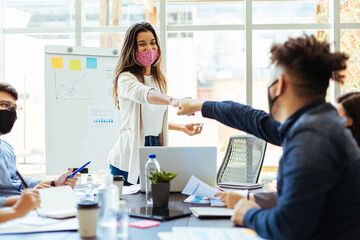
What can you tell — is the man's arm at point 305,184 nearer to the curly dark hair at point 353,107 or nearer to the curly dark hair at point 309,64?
the curly dark hair at point 309,64

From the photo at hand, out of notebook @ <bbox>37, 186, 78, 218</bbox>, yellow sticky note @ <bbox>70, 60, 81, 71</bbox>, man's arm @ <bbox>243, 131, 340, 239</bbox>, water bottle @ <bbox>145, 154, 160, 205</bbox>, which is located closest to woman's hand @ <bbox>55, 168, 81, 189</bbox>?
notebook @ <bbox>37, 186, 78, 218</bbox>

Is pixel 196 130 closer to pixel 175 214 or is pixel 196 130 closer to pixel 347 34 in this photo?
pixel 175 214

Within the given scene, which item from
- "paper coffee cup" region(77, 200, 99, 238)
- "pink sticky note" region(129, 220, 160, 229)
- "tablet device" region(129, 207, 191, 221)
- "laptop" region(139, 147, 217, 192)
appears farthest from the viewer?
"laptop" region(139, 147, 217, 192)

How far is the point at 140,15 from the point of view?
15.8ft

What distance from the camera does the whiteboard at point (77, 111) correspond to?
3.98 metres

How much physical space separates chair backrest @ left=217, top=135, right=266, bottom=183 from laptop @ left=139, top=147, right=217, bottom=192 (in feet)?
3.74

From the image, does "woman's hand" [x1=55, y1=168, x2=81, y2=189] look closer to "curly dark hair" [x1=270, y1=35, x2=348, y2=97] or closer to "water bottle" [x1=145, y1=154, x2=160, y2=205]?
"water bottle" [x1=145, y1=154, x2=160, y2=205]

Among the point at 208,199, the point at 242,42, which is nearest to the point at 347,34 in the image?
the point at 242,42

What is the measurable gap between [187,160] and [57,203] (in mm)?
678

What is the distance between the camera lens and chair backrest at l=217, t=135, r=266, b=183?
3.21m

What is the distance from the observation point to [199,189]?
195 centimetres

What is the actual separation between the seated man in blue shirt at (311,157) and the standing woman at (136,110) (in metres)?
1.51

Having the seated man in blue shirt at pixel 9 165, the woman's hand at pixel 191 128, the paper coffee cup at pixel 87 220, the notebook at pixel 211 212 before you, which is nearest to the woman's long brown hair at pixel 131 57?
the woman's hand at pixel 191 128

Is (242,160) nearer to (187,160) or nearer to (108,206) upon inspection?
(187,160)
